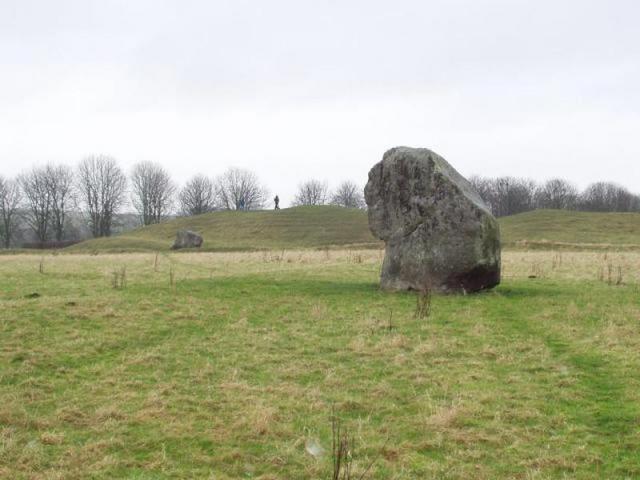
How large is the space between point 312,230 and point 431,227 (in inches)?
2258

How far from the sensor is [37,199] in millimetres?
101625

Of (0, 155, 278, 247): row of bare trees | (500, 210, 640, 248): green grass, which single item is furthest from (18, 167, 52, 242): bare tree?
(500, 210, 640, 248): green grass

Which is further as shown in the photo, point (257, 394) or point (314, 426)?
point (257, 394)

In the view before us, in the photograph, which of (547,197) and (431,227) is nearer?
(431,227)

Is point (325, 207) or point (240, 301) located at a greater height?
point (325, 207)

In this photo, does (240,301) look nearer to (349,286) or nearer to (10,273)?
(349,286)

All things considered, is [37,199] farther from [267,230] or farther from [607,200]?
[607,200]

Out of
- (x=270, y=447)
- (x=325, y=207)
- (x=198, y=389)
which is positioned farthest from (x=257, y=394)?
(x=325, y=207)

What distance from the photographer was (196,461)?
6.23 meters

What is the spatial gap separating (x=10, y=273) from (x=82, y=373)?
638 inches

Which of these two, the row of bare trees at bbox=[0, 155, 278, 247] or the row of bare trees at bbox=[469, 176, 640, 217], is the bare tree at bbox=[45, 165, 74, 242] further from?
the row of bare trees at bbox=[469, 176, 640, 217]

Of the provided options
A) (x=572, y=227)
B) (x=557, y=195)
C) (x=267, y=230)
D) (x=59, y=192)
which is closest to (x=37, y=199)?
(x=59, y=192)

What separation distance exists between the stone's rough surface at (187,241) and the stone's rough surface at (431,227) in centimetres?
3930

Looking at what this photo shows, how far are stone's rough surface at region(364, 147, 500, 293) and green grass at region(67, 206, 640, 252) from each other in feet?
117
